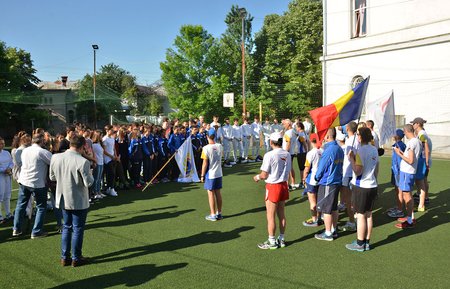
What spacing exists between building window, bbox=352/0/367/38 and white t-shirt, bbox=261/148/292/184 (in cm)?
2019

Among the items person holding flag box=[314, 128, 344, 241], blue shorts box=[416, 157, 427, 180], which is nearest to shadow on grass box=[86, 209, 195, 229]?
person holding flag box=[314, 128, 344, 241]

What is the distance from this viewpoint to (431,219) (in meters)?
7.73

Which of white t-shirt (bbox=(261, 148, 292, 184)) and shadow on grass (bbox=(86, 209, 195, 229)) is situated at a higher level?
white t-shirt (bbox=(261, 148, 292, 184))

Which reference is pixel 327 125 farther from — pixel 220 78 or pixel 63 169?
pixel 220 78

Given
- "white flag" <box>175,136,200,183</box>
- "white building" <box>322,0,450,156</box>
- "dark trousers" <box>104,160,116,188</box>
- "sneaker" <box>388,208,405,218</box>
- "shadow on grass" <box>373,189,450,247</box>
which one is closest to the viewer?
"shadow on grass" <box>373,189,450,247</box>

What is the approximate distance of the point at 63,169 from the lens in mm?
5531

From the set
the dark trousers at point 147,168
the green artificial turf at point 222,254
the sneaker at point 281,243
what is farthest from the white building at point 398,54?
the sneaker at point 281,243

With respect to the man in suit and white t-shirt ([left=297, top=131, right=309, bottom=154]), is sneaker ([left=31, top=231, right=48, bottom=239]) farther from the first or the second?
white t-shirt ([left=297, top=131, right=309, bottom=154])

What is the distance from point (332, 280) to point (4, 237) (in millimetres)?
6104

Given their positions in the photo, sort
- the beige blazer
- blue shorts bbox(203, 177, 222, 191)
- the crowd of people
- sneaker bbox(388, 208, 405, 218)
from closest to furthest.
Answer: the beige blazer < the crowd of people < blue shorts bbox(203, 177, 222, 191) < sneaker bbox(388, 208, 405, 218)

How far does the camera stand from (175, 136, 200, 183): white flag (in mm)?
12101

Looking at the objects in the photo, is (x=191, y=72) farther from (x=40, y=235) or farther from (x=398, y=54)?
(x=40, y=235)

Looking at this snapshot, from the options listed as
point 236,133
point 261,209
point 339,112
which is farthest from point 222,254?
point 236,133

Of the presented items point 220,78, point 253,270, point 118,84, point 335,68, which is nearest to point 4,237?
point 253,270
